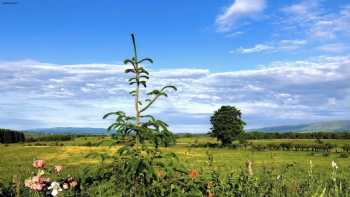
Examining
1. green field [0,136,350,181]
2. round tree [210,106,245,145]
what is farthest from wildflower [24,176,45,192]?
round tree [210,106,245,145]

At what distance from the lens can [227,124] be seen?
93625mm

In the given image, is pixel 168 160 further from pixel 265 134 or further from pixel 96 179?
pixel 265 134

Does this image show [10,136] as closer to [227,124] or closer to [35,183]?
[227,124]

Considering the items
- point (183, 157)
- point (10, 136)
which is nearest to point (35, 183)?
point (183, 157)

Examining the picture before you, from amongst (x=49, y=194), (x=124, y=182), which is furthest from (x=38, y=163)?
(x=124, y=182)

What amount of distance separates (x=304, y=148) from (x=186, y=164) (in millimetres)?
80829

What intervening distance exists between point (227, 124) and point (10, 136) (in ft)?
169

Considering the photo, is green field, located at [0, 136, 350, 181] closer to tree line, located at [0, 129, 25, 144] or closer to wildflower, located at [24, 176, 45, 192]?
wildflower, located at [24, 176, 45, 192]

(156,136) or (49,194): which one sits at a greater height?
(156,136)

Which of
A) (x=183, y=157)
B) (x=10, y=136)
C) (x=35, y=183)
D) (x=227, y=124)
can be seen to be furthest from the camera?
(x=10, y=136)

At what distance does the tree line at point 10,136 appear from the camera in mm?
110188

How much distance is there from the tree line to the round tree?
151 ft

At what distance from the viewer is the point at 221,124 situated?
93750mm

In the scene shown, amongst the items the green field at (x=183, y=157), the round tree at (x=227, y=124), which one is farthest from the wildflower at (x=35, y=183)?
the round tree at (x=227, y=124)
